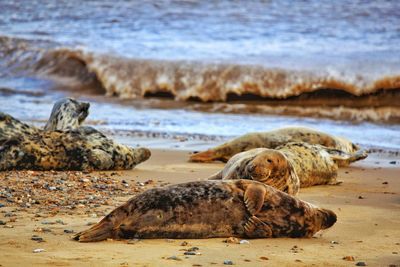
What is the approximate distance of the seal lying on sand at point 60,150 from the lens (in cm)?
812

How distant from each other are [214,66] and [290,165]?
11393mm

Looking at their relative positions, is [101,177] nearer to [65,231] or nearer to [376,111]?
[65,231]

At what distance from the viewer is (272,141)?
32.4 feet

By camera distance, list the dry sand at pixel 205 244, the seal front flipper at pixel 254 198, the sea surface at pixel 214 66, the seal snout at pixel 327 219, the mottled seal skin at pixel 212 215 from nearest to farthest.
A: the dry sand at pixel 205 244, the mottled seal skin at pixel 212 215, the seal front flipper at pixel 254 198, the seal snout at pixel 327 219, the sea surface at pixel 214 66

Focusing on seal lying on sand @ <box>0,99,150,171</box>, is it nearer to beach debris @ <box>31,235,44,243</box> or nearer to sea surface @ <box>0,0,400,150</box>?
beach debris @ <box>31,235,44,243</box>

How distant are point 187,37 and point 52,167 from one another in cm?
1421

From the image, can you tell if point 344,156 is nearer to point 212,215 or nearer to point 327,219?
point 327,219

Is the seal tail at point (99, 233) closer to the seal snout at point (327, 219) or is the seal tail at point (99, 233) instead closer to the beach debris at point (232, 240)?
the beach debris at point (232, 240)

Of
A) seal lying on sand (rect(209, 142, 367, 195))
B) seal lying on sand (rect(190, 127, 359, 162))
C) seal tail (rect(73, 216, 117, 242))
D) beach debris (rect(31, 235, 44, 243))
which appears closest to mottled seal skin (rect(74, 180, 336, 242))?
seal tail (rect(73, 216, 117, 242))

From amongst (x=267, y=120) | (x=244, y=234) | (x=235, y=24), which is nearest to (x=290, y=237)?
(x=244, y=234)

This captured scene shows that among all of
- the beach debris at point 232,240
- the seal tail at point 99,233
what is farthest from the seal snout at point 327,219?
the seal tail at point 99,233

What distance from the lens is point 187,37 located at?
22172 mm

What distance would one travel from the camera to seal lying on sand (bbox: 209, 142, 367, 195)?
261 inches

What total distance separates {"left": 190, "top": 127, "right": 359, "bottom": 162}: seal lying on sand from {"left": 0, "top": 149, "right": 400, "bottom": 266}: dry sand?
2096mm
